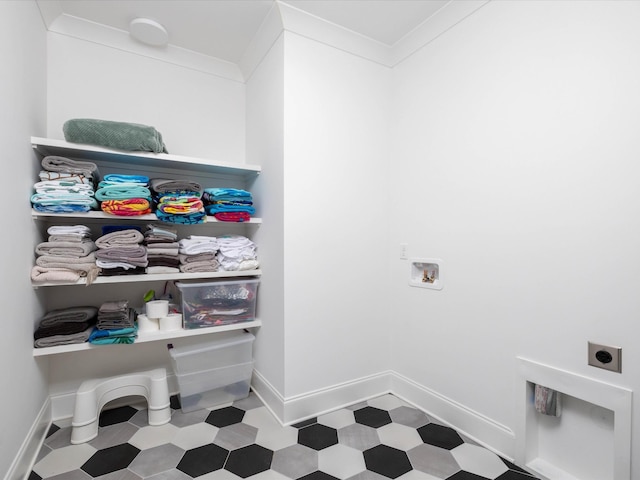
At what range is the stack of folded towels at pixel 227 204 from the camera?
76.3 inches

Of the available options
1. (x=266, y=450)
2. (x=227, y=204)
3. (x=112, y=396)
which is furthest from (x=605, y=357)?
(x=112, y=396)

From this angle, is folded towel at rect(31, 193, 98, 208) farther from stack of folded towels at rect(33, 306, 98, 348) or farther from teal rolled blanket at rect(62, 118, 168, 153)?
stack of folded towels at rect(33, 306, 98, 348)

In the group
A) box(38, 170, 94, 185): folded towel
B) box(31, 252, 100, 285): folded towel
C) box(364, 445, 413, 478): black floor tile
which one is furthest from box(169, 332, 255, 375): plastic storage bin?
box(38, 170, 94, 185): folded towel

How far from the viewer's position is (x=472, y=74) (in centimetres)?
165

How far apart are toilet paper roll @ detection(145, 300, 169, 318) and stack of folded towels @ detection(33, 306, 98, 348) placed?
28 cm

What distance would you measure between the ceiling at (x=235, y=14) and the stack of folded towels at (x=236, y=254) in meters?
1.27

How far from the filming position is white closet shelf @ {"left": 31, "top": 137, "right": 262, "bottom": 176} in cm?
157

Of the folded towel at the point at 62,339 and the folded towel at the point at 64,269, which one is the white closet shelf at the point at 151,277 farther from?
the folded towel at the point at 62,339

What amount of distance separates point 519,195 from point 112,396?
91.6 inches

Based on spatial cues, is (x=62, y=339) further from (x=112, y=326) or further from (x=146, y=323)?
(x=146, y=323)

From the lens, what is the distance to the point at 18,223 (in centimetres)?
137

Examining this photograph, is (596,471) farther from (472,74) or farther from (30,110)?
(30,110)

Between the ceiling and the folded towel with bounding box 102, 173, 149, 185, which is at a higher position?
the ceiling

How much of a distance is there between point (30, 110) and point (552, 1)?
236 cm
